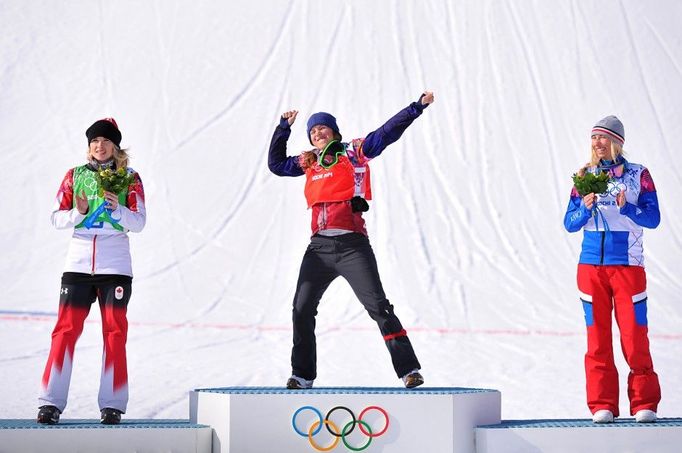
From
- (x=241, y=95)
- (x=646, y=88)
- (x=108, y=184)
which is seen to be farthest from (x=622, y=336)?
(x=646, y=88)

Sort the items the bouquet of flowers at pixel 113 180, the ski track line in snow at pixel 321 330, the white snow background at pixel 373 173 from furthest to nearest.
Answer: the ski track line in snow at pixel 321 330 → the white snow background at pixel 373 173 → the bouquet of flowers at pixel 113 180

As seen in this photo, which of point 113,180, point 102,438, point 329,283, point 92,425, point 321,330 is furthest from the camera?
Result: point 321,330

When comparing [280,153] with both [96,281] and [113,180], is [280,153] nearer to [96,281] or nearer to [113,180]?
[113,180]

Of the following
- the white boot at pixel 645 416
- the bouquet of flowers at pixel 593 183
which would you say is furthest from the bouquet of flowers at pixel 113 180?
the white boot at pixel 645 416

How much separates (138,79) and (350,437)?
14.5 m

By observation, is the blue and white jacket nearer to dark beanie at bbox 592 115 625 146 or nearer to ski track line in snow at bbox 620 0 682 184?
dark beanie at bbox 592 115 625 146

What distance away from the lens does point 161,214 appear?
1561cm

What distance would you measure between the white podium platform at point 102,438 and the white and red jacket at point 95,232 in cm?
84

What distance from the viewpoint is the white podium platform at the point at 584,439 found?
5230 mm

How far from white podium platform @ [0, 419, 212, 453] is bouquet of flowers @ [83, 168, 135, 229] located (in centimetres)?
106

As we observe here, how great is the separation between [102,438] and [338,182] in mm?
1915

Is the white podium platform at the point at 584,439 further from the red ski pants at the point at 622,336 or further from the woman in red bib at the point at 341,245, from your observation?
the woman in red bib at the point at 341,245

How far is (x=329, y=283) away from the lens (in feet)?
19.6

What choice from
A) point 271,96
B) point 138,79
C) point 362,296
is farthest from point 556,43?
point 362,296
